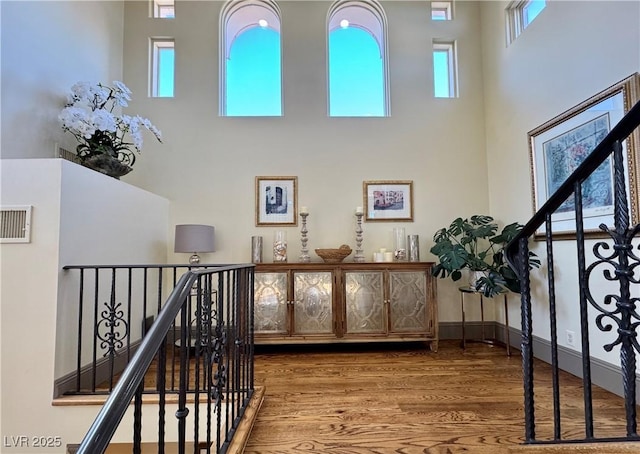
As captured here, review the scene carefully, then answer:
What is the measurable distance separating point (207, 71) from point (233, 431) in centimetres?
401

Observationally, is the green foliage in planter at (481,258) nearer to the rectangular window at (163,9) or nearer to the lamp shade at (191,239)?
the lamp shade at (191,239)

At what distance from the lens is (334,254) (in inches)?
146

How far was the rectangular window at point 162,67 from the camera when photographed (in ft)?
14.0

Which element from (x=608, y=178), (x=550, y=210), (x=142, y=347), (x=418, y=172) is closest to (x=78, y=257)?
(x=142, y=347)

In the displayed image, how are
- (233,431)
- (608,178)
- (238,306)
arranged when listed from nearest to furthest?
1. (233,431)
2. (238,306)
3. (608,178)

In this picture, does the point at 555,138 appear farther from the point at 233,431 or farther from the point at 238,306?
the point at 233,431

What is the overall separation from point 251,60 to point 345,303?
332 centimetres

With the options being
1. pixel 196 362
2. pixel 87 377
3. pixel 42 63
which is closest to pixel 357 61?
pixel 42 63

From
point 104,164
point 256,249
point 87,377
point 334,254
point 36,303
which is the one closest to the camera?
point 36,303

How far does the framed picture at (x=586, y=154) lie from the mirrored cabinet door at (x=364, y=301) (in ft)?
5.44

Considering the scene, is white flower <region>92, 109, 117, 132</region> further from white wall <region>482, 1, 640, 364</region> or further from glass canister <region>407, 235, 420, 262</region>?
white wall <region>482, 1, 640, 364</region>

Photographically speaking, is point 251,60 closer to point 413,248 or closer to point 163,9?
point 163,9

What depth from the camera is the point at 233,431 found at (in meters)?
1.81

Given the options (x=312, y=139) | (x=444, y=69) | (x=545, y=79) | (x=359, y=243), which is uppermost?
(x=444, y=69)
